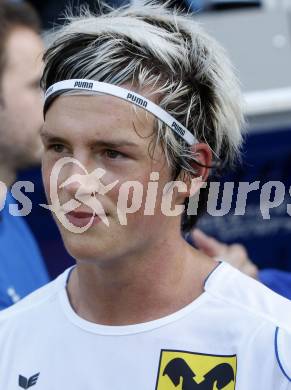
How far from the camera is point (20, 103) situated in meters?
4.01

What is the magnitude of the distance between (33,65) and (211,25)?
5.17 feet

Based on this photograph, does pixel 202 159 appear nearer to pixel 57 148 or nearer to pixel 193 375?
pixel 57 148

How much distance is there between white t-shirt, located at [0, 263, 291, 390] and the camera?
6.51 ft

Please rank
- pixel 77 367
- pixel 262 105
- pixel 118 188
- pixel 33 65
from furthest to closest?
pixel 262 105
pixel 33 65
pixel 77 367
pixel 118 188

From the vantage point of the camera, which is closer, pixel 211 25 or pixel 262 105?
pixel 262 105

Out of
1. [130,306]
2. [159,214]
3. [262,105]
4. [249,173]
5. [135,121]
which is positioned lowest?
[130,306]

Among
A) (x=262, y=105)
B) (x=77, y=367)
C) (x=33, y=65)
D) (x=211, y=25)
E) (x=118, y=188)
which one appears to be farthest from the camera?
(x=211, y=25)

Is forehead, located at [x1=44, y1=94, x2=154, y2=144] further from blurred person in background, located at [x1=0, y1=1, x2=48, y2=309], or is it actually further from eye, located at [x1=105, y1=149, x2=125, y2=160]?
blurred person in background, located at [x1=0, y1=1, x2=48, y2=309]

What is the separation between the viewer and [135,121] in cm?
202

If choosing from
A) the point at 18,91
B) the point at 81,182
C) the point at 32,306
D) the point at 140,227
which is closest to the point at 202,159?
the point at 140,227

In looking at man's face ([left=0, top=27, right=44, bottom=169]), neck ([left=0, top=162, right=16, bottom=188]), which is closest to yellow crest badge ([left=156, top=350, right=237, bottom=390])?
neck ([left=0, top=162, right=16, bottom=188])

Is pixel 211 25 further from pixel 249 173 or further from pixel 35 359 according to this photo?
pixel 35 359

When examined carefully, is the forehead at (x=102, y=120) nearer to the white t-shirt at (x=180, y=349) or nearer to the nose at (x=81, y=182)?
the nose at (x=81, y=182)

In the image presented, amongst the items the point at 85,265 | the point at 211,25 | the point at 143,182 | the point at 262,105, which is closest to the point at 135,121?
the point at 143,182
